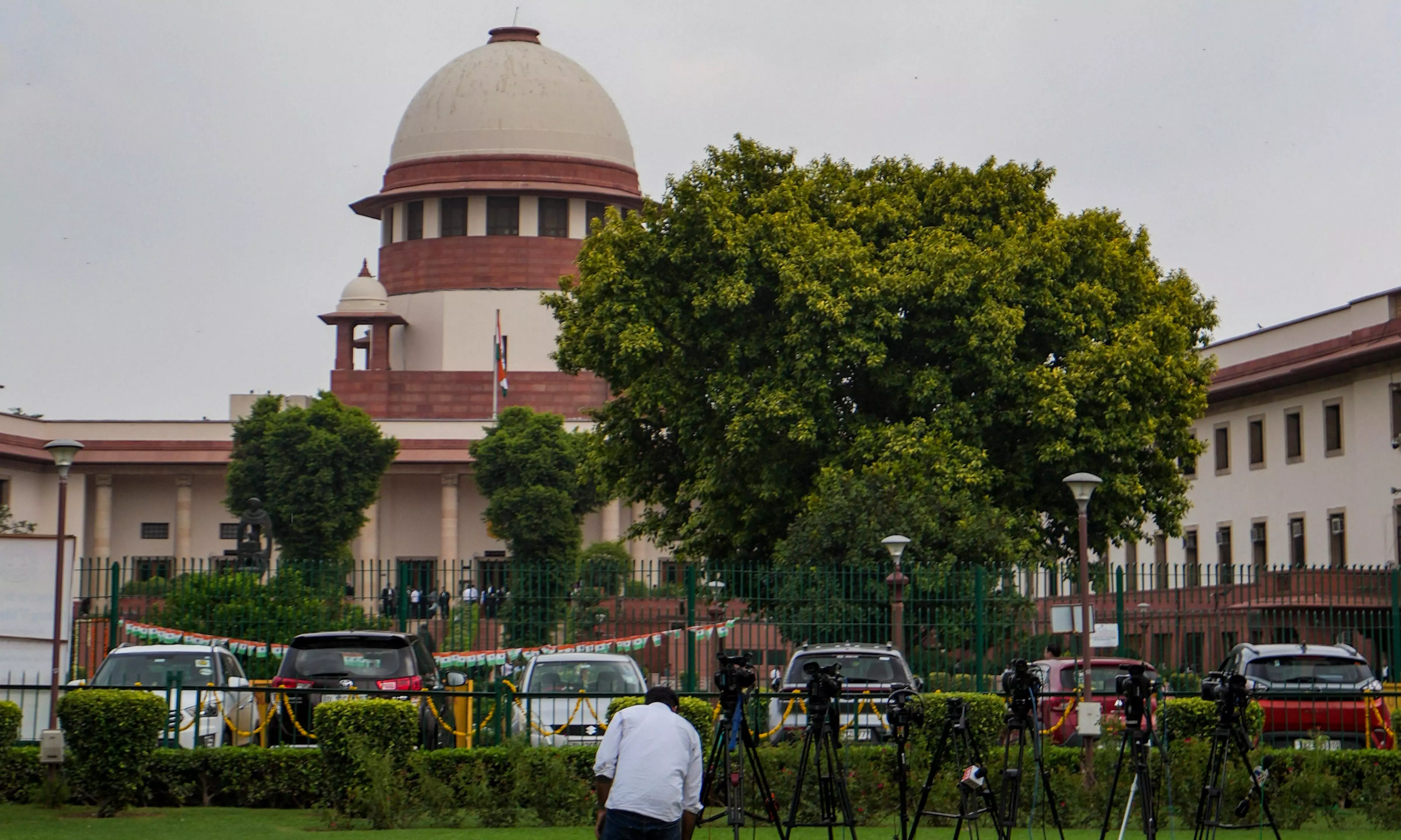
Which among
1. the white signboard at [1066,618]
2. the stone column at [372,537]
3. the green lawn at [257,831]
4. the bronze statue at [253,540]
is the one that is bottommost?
the green lawn at [257,831]

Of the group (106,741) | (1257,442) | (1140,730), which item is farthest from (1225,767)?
(1257,442)

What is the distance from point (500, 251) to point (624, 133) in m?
6.62

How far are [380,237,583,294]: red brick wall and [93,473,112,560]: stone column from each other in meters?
13.1

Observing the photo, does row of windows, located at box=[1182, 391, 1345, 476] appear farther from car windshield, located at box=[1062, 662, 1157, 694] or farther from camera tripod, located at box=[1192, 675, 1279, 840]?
camera tripod, located at box=[1192, 675, 1279, 840]

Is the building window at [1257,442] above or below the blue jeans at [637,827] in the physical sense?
above

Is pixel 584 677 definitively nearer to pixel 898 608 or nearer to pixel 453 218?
pixel 898 608

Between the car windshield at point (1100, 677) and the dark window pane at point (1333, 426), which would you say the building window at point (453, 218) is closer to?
the dark window pane at point (1333, 426)

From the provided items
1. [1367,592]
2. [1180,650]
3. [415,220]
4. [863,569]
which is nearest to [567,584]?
[863,569]

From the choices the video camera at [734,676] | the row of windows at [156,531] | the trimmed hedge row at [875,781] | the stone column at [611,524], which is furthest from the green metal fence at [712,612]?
the stone column at [611,524]

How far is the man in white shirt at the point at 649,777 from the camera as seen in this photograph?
11070 mm

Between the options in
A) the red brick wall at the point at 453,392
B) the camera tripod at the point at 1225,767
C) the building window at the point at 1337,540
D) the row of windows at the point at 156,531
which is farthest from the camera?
the red brick wall at the point at 453,392

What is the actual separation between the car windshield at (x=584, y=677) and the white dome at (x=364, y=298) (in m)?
57.7

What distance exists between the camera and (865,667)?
2261 centimetres

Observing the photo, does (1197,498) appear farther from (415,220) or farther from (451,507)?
(415,220)
